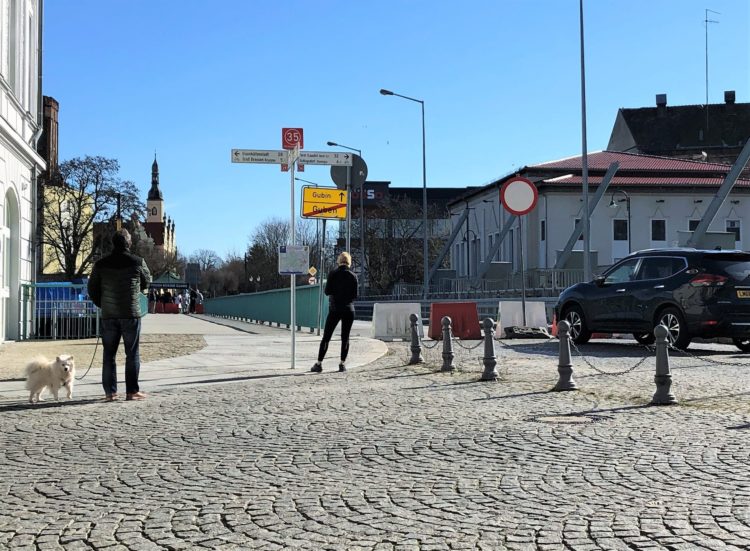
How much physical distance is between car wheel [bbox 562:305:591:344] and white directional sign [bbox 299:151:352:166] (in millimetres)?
5261

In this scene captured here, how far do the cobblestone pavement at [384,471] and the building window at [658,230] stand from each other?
1998 inches

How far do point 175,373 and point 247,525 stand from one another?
9080 millimetres

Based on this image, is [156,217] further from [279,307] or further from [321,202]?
[321,202]

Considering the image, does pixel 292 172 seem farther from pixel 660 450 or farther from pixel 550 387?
pixel 660 450

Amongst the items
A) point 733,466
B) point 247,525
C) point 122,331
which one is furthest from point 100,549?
point 122,331

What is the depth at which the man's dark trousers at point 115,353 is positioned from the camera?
33.2 ft

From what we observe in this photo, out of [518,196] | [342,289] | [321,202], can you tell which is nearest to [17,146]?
[321,202]

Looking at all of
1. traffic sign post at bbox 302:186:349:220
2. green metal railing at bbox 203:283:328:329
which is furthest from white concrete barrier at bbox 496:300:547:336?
green metal railing at bbox 203:283:328:329

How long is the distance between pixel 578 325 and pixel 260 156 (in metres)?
7.03

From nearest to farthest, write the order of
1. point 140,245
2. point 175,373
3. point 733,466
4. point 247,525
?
point 247,525 < point 733,466 < point 175,373 < point 140,245

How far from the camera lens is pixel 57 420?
858cm

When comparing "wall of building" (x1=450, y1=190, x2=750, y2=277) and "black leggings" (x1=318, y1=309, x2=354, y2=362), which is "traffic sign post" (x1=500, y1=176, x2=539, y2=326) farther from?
"wall of building" (x1=450, y1=190, x2=750, y2=277)

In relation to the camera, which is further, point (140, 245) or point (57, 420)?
point (140, 245)

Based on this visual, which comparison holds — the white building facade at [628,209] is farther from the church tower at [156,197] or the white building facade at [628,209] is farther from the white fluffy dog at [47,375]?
the church tower at [156,197]
